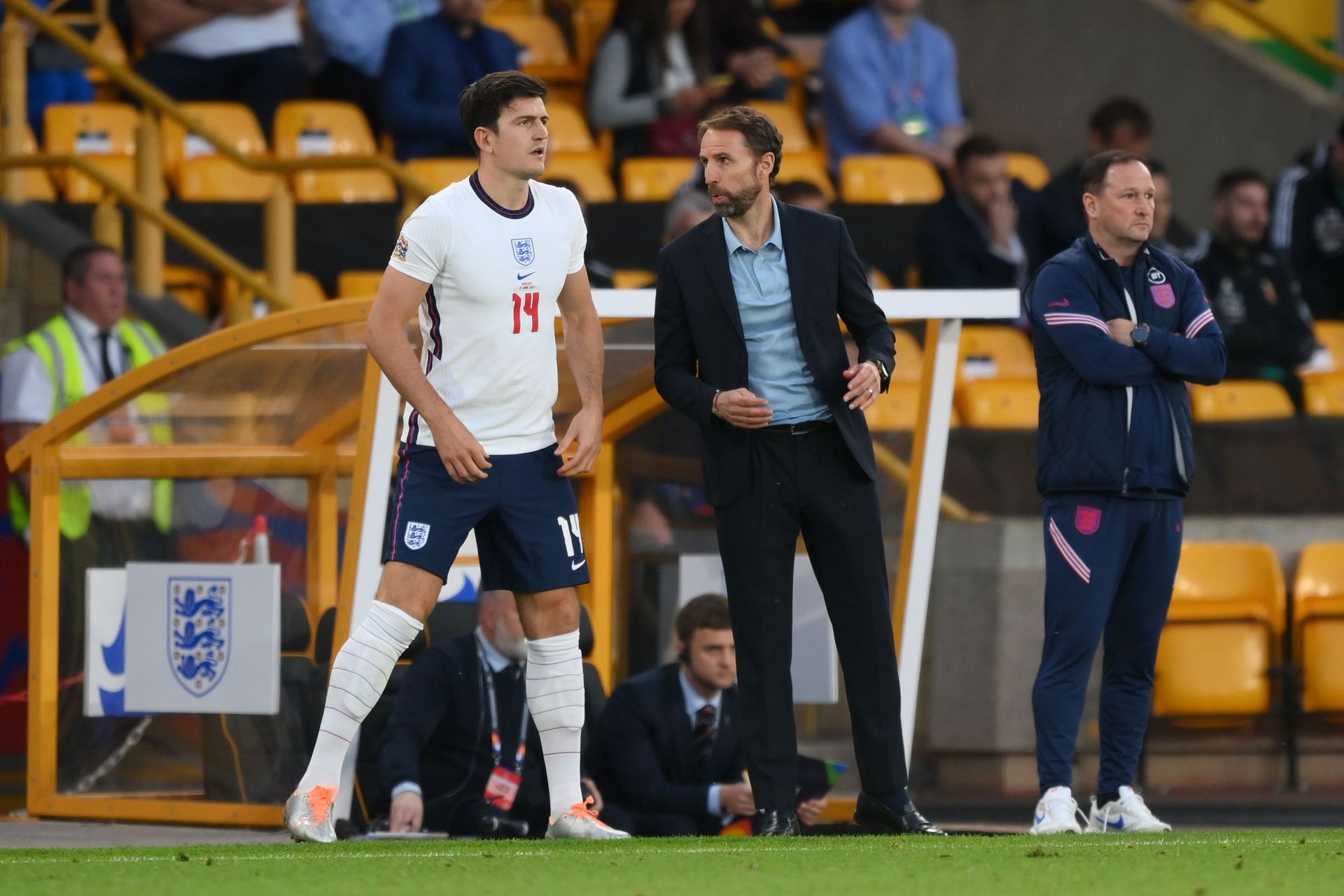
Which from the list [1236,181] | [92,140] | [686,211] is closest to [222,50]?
[92,140]

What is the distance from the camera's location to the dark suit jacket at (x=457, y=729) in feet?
23.1

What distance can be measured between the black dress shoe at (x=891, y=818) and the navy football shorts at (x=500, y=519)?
3.42 ft

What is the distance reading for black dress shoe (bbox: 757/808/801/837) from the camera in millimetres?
5867

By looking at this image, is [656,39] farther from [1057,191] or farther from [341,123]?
[1057,191]

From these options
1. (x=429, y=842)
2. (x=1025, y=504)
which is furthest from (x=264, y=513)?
(x=1025, y=504)

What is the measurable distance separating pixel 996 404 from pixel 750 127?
15.2ft

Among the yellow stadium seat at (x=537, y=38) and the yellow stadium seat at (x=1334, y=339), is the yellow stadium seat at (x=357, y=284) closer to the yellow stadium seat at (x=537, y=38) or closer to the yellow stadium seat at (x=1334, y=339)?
the yellow stadium seat at (x=537, y=38)

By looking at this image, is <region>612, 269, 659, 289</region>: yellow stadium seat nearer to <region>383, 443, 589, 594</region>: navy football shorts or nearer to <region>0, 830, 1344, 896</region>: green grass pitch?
<region>383, 443, 589, 594</region>: navy football shorts

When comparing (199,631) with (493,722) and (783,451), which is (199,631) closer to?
(493,722)

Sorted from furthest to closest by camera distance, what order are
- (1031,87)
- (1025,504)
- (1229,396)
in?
(1031,87) → (1229,396) → (1025,504)

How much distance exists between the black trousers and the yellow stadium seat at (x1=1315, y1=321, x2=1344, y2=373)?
20.8ft

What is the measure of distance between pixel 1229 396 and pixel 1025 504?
1826mm

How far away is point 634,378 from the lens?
7.55 m

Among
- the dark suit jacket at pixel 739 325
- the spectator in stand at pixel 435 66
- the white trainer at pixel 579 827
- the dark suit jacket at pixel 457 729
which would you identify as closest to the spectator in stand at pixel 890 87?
the spectator in stand at pixel 435 66
